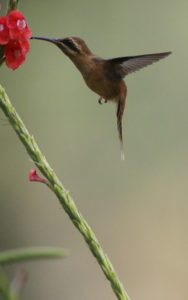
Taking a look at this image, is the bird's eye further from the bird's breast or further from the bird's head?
the bird's breast

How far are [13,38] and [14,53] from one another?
0.03 m

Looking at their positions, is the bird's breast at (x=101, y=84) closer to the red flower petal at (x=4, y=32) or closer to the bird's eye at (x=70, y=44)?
the bird's eye at (x=70, y=44)

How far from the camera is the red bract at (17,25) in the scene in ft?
3.39

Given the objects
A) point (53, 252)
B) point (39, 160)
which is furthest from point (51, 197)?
point (53, 252)

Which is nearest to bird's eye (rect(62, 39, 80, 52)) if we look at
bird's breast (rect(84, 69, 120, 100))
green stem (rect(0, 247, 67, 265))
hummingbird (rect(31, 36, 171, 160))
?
hummingbird (rect(31, 36, 171, 160))

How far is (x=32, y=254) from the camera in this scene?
56 centimetres

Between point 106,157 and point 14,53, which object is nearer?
point 14,53

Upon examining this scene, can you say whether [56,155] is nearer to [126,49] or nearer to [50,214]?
[50,214]

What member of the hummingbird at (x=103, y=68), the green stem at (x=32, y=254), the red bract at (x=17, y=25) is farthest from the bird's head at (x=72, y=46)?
the green stem at (x=32, y=254)

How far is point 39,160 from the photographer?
111cm

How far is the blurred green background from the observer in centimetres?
505

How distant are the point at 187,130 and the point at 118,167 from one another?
73cm

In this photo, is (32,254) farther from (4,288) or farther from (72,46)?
(72,46)

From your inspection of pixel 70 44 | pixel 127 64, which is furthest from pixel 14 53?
pixel 127 64
